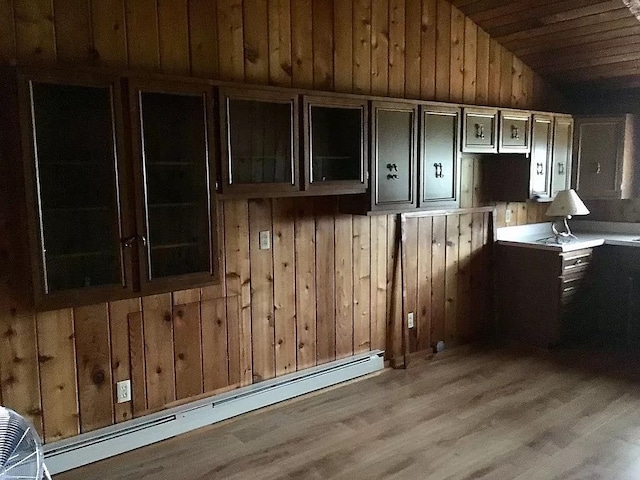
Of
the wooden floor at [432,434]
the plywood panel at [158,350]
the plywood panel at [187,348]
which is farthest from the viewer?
the plywood panel at [187,348]

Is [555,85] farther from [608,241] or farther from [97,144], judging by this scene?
[97,144]

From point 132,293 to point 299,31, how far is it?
6.19 feet

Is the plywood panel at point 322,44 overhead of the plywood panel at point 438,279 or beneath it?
overhead

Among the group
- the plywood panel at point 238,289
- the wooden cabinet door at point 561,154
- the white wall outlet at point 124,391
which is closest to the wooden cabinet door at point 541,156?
the wooden cabinet door at point 561,154

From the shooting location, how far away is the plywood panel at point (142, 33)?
284 centimetres

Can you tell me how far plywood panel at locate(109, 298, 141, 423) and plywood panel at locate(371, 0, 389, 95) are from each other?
2.14 m

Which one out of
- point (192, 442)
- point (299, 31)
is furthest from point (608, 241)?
point (192, 442)

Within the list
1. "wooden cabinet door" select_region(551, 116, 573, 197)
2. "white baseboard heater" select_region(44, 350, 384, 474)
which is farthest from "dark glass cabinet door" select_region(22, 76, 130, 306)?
"wooden cabinet door" select_region(551, 116, 573, 197)

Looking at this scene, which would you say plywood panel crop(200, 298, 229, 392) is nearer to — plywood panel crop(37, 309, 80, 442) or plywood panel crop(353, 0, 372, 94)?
plywood panel crop(37, 309, 80, 442)

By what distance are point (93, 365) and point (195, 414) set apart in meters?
0.66

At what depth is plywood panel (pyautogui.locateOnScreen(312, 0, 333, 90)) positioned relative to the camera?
3.51 m

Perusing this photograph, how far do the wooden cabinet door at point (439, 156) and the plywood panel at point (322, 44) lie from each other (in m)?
0.71

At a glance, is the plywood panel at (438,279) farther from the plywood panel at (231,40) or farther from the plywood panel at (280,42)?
the plywood panel at (231,40)

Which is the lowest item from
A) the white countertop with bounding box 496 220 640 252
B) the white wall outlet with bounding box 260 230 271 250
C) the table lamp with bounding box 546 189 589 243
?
the white countertop with bounding box 496 220 640 252
